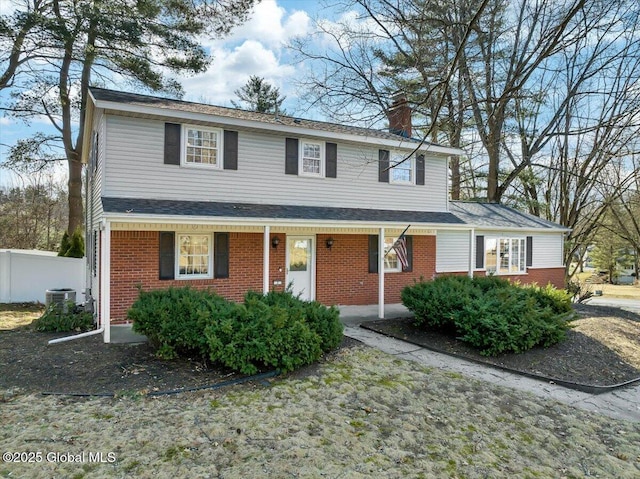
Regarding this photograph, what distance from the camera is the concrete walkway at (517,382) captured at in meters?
5.62

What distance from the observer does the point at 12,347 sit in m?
7.32

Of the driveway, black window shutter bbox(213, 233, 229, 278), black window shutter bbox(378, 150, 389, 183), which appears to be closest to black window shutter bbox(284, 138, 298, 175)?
black window shutter bbox(213, 233, 229, 278)

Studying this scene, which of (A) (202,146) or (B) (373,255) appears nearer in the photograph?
(A) (202,146)

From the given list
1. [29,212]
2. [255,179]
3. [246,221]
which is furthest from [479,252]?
[29,212]

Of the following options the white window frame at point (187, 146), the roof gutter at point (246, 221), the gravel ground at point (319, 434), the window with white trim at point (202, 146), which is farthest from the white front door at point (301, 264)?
the gravel ground at point (319, 434)

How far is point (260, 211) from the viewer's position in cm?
1002

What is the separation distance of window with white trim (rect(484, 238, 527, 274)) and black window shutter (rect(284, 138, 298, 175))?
8.04 meters

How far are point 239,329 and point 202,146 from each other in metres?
5.82

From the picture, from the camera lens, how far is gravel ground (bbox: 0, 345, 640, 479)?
359 cm

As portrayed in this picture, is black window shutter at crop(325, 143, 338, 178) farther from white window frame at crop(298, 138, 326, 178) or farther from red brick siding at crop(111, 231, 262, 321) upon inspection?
red brick siding at crop(111, 231, 262, 321)

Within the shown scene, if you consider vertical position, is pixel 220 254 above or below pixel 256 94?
below

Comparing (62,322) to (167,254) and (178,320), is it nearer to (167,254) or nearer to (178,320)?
(167,254)

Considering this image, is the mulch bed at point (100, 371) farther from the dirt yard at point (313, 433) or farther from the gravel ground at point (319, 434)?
the gravel ground at point (319, 434)

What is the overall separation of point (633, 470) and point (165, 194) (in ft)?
30.8
